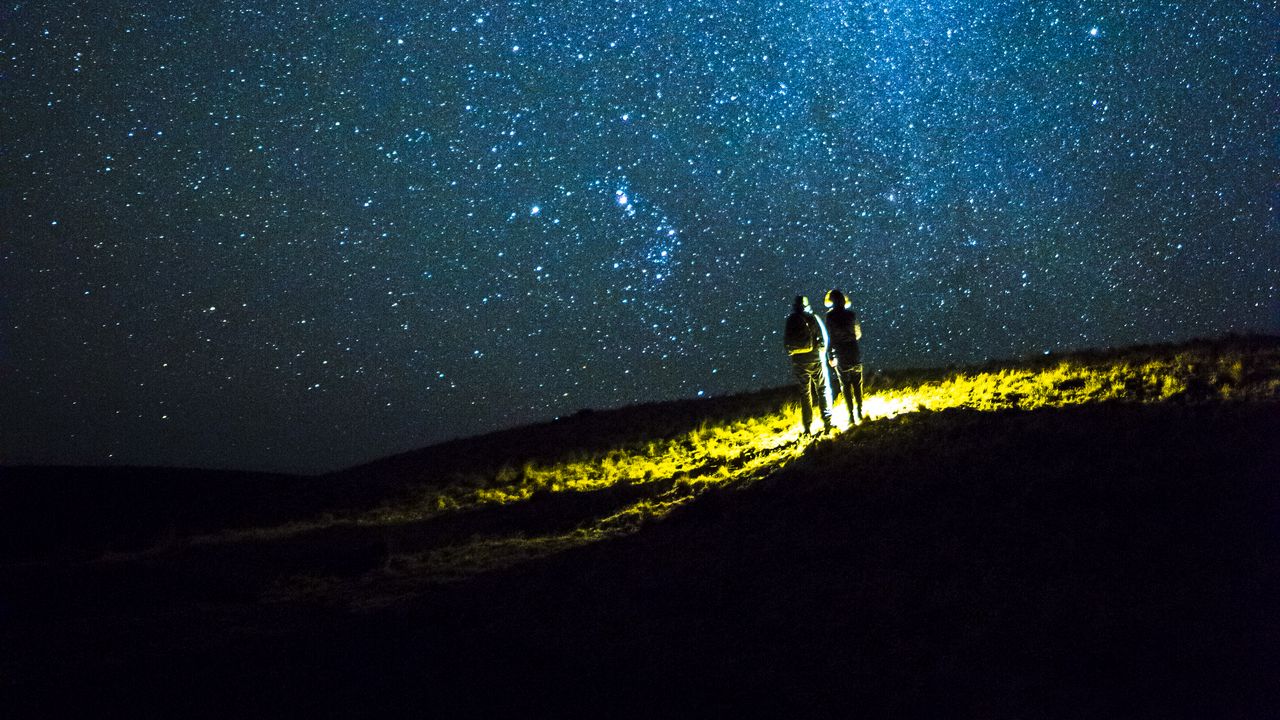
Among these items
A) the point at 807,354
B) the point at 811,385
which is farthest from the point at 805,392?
the point at 807,354

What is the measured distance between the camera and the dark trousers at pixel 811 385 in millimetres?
13797

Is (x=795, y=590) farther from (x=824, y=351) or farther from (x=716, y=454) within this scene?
(x=716, y=454)

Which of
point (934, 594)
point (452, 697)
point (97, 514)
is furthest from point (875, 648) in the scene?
point (97, 514)

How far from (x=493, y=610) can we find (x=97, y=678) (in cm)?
274

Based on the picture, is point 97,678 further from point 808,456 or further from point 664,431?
point 664,431

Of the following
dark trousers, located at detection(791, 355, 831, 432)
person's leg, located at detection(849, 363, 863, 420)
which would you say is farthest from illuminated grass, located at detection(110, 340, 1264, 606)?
person's leg, located at detection(849, 363, 863, 420)

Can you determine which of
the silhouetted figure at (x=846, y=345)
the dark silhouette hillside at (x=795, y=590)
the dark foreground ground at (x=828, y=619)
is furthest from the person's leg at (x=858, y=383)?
the dark foreground ground at (x=828, y=619)

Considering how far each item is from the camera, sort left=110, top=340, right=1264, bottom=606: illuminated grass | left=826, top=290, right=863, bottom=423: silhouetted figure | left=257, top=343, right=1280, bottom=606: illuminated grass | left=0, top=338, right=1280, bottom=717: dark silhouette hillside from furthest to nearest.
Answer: left=826, top=290, right=863, bottom=423: silhouetted figure
left=257, top=343, right=1280, bottom=606: illuminated grass
left=110, top=340, right=1264, bottom=606: illuminated grass
left=0, top=338, right=1280, bottom=717: dark silhouette hillside

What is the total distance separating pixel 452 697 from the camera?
515 cm

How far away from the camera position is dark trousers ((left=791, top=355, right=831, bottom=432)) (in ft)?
45.3

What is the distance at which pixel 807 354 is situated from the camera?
1379 cm

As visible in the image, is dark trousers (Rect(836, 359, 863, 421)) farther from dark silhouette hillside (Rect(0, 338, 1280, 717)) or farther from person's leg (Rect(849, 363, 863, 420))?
dark silhouette hillside (Rect(0, 338, 1280, 717))

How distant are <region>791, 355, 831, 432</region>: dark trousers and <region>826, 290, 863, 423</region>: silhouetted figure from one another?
315mm

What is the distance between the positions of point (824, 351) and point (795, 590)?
25.9 feet
